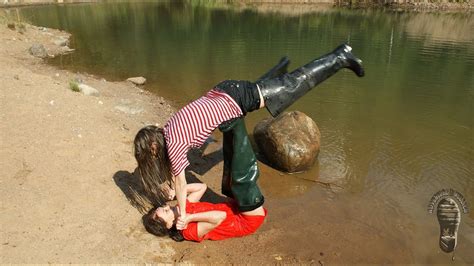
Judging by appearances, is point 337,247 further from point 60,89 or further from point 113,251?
point 60,89

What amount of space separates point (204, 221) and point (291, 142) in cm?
223

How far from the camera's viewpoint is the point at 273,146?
5953 millimetres

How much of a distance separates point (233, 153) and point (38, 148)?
2.83 m

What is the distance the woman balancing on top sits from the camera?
12.2 feet

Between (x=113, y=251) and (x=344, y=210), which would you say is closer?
(x=113, y=251)

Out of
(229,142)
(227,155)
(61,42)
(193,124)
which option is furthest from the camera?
(61,42)

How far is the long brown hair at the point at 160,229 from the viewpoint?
4.14 m

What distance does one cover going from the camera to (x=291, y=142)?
586 cm

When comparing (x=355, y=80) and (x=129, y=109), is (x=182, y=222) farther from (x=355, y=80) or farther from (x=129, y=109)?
(x=355, y=80)

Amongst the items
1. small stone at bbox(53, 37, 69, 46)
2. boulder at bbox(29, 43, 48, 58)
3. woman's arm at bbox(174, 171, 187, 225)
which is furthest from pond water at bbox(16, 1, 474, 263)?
woman's arm at bbox(174, 171, 187, 225)

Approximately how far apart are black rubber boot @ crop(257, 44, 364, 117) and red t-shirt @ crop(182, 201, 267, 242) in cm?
123

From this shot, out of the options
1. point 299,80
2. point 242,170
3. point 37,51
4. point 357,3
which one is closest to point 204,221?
point 242,170

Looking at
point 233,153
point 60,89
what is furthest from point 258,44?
point 233,153

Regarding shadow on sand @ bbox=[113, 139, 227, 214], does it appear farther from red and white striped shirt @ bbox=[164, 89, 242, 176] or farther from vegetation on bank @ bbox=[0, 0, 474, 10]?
vegetation on bank @ bbox=[0, 0, 474, 10]
